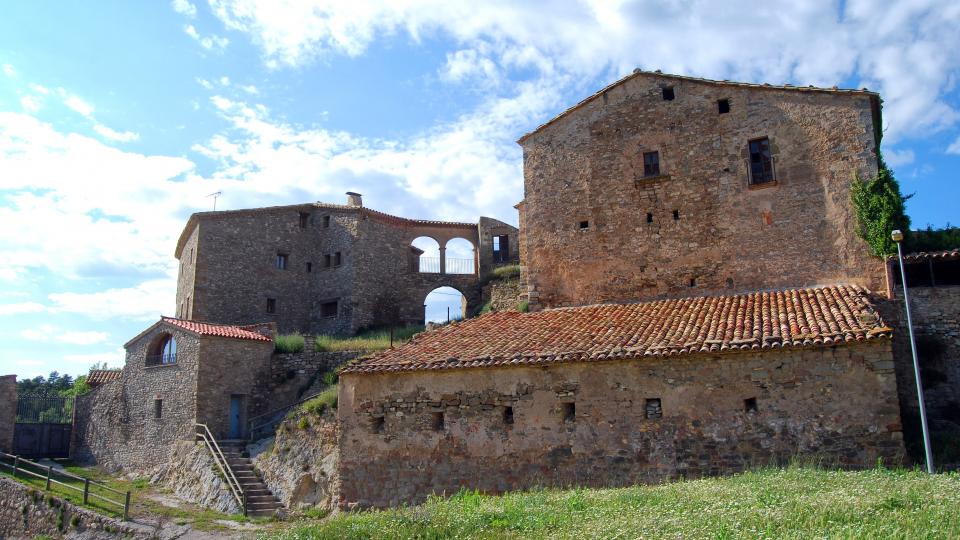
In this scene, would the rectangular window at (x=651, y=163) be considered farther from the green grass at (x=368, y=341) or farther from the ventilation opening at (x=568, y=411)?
the green grass at (x=368, y=341)

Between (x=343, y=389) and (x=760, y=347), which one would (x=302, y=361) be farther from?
(x=760, y=347)

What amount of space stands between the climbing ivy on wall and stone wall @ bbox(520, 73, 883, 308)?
0.93 ft

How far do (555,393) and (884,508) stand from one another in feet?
26.1

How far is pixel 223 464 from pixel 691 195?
1704 centimetres

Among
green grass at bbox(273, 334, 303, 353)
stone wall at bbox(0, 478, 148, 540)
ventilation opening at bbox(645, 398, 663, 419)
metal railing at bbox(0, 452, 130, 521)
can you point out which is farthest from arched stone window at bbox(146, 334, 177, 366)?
ventilation opening at bbox(645, 398, 663, 419)

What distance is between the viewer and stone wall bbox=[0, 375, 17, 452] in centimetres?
2792

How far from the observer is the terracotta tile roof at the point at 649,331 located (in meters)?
14.6

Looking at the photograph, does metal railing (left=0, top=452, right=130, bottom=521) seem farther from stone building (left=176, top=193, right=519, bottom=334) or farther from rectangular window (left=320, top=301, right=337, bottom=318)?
rectangular window (left=320, top=301, right=337, bottom=318)

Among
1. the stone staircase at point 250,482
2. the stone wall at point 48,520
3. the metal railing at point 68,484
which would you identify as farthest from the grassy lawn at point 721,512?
the metal railing at point 68,484

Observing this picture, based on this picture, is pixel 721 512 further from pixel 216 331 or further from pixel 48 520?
pixel 216 331

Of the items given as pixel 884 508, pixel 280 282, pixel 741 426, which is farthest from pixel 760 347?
pixel 280 282

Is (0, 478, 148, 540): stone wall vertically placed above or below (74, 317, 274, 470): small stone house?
below

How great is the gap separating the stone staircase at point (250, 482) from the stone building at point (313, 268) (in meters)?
A: 11.5

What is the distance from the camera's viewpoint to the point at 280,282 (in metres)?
37.2
